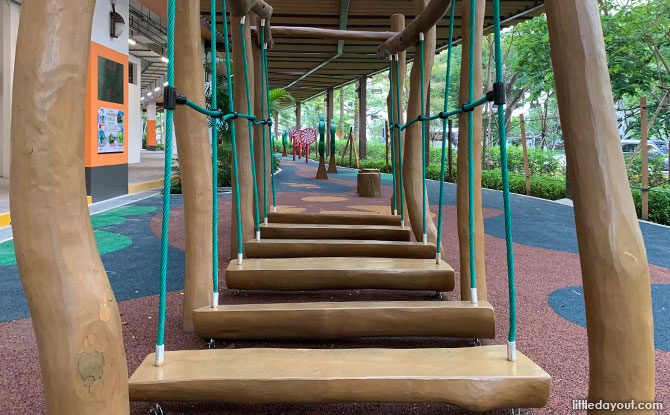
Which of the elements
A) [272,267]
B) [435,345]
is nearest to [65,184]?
[272,267]

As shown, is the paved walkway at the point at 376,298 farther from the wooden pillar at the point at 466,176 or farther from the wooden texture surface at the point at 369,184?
the wooden texture surface at the point at 369,184

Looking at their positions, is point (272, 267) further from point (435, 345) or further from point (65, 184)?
point (65, 184)

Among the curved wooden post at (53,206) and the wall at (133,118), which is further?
the wall at (133,118)

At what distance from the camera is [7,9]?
7492mm

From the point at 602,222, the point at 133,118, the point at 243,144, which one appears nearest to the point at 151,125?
the point at 133,118

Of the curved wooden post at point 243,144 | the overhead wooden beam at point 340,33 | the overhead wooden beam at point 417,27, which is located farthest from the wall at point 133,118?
the overhead wooden beam at point 417,27

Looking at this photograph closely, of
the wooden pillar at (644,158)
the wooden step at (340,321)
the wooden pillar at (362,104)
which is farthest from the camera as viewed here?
the wooden pillar at (362,104)

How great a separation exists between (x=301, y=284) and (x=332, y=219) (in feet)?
3.21

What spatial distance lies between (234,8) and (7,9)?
730 cm

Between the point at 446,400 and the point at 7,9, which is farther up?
the point at 7,9

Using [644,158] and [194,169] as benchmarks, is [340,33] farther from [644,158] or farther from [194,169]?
[644,158]

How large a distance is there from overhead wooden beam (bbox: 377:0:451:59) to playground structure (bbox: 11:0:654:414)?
0.07 ft

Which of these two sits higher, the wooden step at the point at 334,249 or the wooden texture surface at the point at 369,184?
the wooden texture surface at the point at 369,184

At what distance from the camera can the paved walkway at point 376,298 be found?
1463 mm
